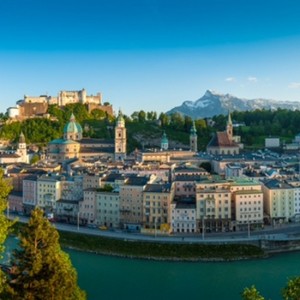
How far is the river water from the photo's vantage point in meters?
12.2

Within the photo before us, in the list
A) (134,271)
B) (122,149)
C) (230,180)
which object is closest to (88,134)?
(122,149)

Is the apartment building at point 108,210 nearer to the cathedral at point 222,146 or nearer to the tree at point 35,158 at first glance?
the tree at point 35,158

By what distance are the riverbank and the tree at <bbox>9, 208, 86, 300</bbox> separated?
27.7 feet

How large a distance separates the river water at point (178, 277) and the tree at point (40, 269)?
5417mm

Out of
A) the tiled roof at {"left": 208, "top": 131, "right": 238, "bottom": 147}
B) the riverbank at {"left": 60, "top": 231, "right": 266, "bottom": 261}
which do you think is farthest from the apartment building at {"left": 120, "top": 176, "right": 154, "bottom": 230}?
the tiled roof at {"left": 208, "top": 131, "right": 238, "bottom": 147}

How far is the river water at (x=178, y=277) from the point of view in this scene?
12242 mm

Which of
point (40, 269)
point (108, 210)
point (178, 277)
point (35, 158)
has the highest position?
point (35, 158)

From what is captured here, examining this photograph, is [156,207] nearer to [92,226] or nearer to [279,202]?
[92,226]

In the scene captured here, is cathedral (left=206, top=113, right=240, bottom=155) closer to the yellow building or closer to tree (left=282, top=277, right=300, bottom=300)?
the yellow building

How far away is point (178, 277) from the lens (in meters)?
13.5

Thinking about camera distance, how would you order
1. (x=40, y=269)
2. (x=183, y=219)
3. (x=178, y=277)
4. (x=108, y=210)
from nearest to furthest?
(x=40, y=269), (x=178, y=277), (x=183, y=219), (x=108, y=210)

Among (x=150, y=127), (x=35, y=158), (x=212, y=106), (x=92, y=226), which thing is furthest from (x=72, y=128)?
(x=212, y=106)

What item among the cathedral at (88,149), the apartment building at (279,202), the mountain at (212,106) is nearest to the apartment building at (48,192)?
the apartment building at (279,202)

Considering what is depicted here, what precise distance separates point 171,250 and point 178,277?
1.91 metres
